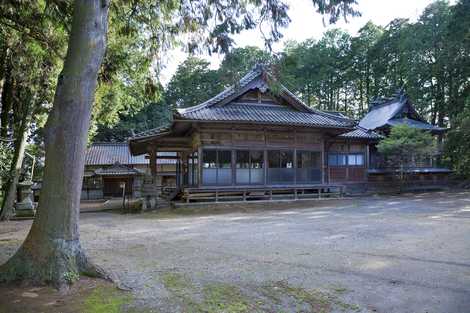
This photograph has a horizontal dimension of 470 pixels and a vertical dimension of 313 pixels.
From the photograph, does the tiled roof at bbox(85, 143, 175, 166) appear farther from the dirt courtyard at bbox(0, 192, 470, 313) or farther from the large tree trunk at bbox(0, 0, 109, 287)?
the large tree trunk at bbox(0, 0, 109, 287)

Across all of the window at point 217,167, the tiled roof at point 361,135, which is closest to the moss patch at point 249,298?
the window at point 217,167

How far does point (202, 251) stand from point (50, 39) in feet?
23.0

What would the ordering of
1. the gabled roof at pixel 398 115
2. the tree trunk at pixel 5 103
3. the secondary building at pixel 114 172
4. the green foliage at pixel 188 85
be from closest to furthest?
the tree trunk at pixel 5 103
the gabled roof at pixel 398 115
the secondary building at pixel 114 172
the green foliage at pixel 188 85

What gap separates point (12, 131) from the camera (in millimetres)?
17844

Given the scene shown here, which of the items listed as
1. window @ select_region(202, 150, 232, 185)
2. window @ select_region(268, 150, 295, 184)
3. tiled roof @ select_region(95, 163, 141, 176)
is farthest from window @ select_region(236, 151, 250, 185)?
tiled roof @ select_region(95, 163, 141, 176)

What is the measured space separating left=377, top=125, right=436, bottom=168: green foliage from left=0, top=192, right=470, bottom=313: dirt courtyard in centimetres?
988

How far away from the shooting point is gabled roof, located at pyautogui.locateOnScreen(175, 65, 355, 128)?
16.0 m


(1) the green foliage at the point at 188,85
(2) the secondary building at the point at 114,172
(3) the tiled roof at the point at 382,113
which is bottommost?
(2) the secondary building at the point at 114,172

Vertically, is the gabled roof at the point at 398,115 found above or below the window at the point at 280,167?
above

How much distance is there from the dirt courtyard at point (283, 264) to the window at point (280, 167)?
6.37 metres

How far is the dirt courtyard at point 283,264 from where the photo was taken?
4.04 m

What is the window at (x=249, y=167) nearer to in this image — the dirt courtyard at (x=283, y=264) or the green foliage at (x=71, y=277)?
the dirt courtyard at (x=283, y=264)

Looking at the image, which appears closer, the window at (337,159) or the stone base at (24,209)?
the stone base at (24,209)

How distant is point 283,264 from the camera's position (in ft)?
19.2
